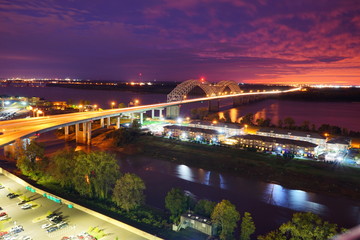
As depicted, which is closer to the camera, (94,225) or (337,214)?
(94,225)

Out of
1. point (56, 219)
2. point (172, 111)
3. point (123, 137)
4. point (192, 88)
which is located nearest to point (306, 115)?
point (192, 88)

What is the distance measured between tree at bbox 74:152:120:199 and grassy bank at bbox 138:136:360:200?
6677 millimetres

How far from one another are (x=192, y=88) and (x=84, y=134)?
2414 cm

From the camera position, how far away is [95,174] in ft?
31.9

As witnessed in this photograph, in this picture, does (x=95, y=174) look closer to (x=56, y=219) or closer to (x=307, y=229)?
(x=56, y=219)

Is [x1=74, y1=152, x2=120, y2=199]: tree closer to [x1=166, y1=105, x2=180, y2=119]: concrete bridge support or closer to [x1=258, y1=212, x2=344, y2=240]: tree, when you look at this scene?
[x1=258, y1=212, x2=344, y2=240]: tree

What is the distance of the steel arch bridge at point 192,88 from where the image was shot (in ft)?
121

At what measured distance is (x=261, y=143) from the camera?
56.6 ft

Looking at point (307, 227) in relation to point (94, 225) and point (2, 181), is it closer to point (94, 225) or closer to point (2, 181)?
point (94, 225)

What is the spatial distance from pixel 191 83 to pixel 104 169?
31.7 metres

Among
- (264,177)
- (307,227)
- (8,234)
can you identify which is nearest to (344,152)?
(264,177)

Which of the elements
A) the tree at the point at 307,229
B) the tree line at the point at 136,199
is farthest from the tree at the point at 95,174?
the tree at the point at 307,229

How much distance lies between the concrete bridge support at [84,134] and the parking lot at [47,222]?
36.6 ft

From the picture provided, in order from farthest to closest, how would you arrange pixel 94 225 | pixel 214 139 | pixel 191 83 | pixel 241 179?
pixel 191 83 → pixel 214 139 → pixel 241 179 → pixel 94 225
